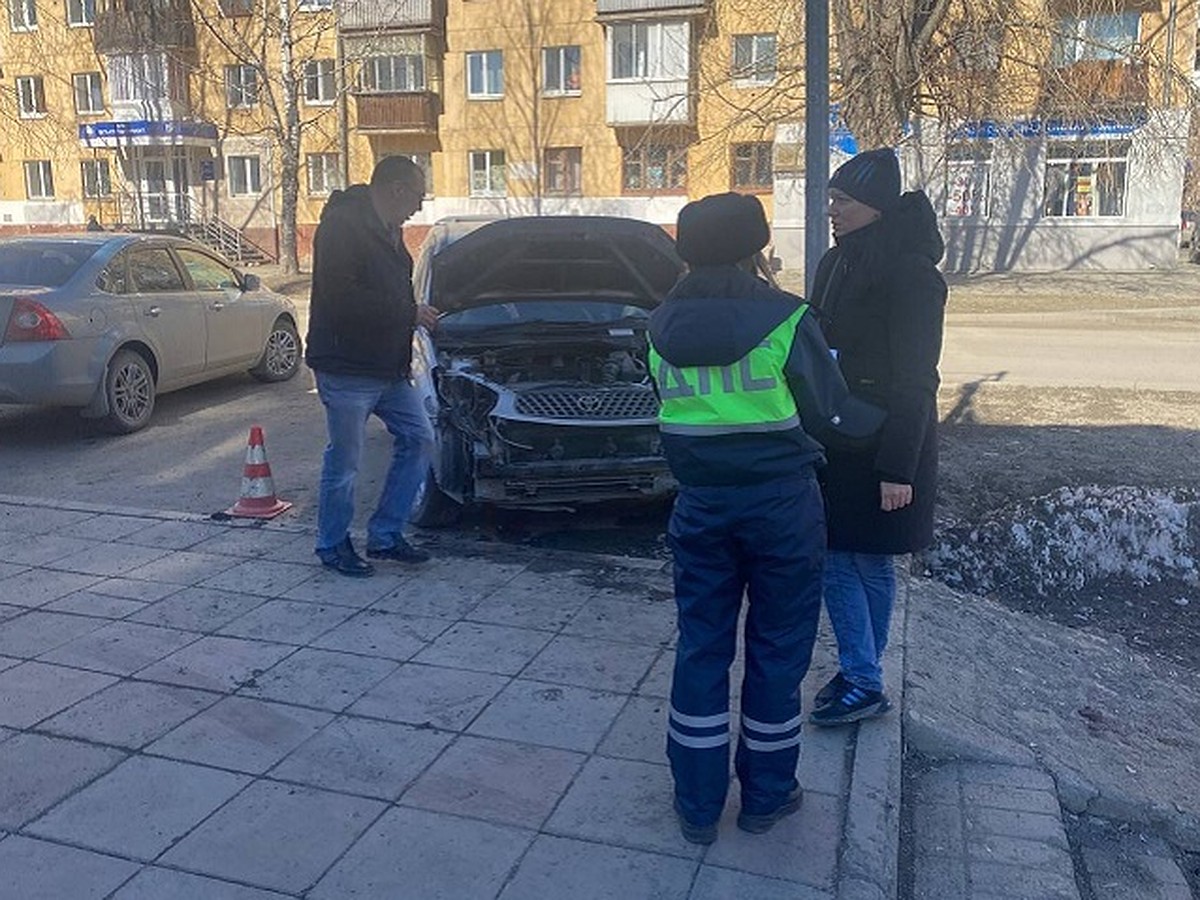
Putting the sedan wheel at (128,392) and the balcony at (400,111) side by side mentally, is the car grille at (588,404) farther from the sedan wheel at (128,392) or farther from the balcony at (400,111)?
the balcony at (400,111)

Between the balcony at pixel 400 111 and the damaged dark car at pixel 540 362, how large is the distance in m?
28.3

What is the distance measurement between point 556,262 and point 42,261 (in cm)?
455

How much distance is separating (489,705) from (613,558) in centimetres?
182

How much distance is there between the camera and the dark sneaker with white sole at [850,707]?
3.72 metres

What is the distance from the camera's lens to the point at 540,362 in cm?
657

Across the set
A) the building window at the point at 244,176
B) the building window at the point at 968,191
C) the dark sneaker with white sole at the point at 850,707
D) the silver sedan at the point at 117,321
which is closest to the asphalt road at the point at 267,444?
the silver sedan at the point at 117,321

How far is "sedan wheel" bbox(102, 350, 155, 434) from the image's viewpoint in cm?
876

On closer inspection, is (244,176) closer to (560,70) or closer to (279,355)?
(560,70)

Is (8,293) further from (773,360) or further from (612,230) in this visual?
(773,360)

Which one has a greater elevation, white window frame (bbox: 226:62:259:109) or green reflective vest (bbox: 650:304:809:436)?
white window frame (bbox: 226:62:259:109)

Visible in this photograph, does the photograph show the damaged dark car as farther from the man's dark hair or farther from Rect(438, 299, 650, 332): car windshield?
the man's dark hair

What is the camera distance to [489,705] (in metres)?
3.92

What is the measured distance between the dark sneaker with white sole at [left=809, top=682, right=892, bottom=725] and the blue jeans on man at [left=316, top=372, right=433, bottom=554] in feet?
8.32

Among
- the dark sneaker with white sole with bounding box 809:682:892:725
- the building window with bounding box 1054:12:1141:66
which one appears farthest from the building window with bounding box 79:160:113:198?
the dark sneaker with white sole with bounding box 809:682:892:725
